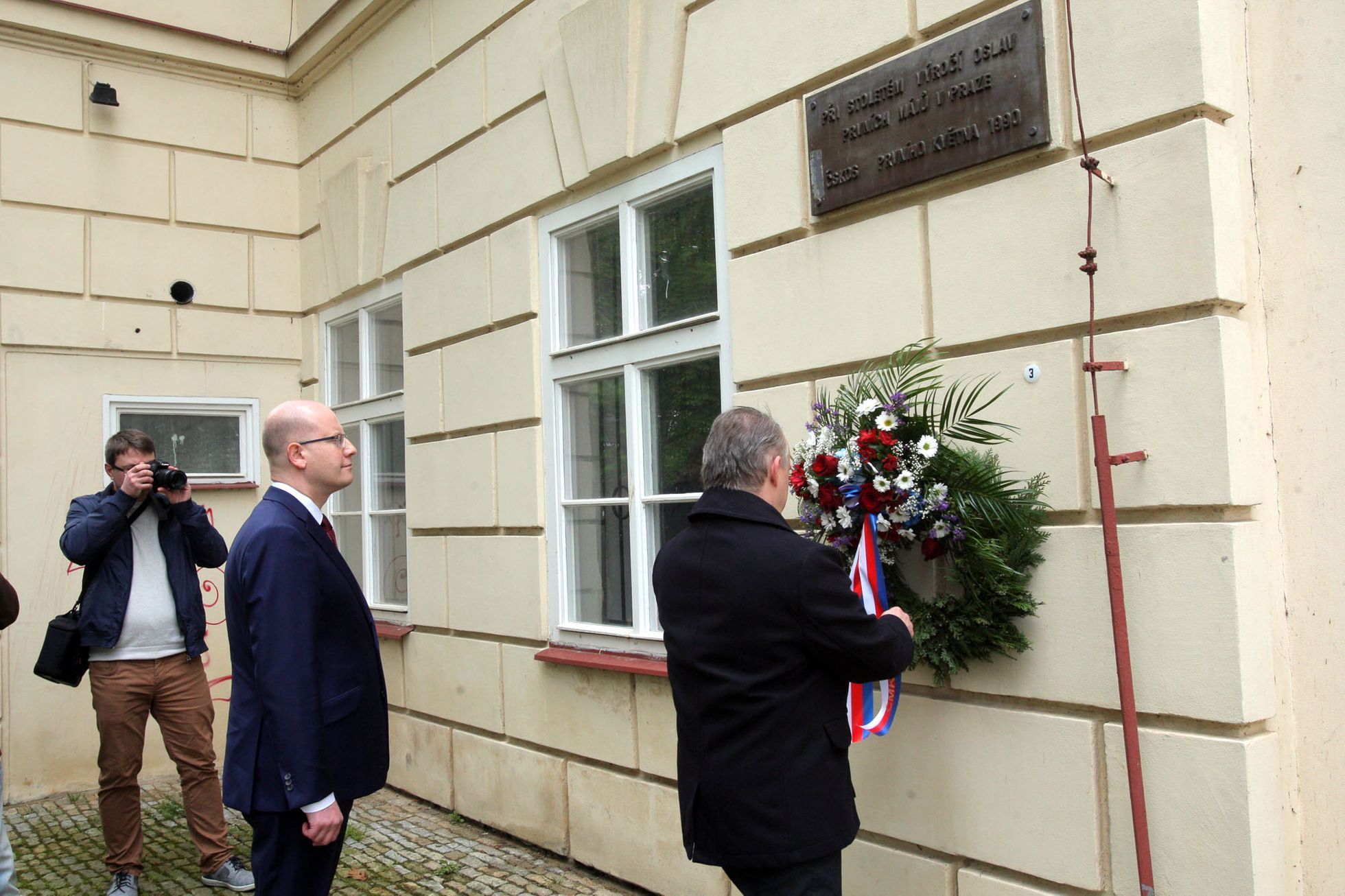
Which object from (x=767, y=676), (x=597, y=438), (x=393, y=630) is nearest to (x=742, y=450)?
(x=767, y=676)

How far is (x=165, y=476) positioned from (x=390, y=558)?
81.1 inches

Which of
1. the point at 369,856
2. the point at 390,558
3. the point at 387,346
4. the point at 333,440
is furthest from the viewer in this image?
the point at 387,346

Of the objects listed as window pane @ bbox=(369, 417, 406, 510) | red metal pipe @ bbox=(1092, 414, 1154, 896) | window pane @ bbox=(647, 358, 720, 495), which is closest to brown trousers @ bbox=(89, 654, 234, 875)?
window pane @ bbox=(369, 417, 406, 510)

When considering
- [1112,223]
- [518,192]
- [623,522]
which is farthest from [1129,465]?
[518,192]

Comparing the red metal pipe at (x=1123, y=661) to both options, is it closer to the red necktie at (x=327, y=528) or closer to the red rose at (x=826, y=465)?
→ the red rose at (x=826, y=465)

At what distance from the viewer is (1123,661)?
2709mm

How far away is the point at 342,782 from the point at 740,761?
1.14m

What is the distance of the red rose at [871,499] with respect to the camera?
2.96m

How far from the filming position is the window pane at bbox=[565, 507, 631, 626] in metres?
4.76

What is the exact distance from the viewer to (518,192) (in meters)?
5.23

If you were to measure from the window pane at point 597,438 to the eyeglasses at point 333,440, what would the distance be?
67.7 inches

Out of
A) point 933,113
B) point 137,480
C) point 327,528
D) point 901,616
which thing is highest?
point 933,113

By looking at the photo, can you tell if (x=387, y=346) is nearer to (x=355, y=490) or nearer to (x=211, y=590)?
(x=355, y=490)

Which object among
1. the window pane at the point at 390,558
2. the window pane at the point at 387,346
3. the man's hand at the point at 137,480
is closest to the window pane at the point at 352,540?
the window pane at the point at 390,558
